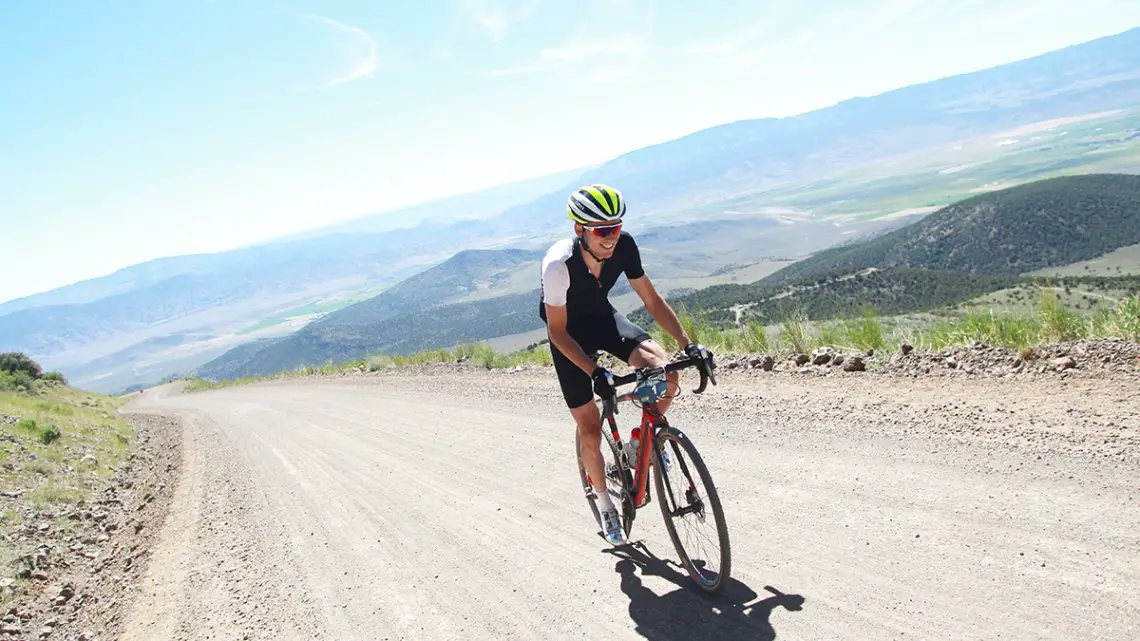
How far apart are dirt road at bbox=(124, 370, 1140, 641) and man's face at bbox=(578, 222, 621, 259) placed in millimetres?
2200

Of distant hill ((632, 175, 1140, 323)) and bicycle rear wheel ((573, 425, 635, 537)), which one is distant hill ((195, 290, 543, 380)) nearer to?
distant hill ((632, 175, 1140, 323))

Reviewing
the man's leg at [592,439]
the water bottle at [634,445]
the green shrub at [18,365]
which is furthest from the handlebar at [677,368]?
the green shrub at [18,365]

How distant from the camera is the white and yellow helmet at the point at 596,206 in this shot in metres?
4.06

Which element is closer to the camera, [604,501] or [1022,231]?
[604,501]

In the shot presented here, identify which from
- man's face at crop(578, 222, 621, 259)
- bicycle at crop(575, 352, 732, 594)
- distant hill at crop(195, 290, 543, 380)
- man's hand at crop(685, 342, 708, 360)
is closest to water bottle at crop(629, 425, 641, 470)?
bicycle at crop(575, 352, 732, 594)

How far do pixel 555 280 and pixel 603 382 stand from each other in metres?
0.74

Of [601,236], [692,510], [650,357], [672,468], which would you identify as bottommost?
[692,510]

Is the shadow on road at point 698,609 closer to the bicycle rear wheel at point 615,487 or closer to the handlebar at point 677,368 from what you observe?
the bicycle rear wheel at point 615,487

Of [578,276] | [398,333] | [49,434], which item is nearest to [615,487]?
[578,276]

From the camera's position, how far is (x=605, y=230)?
161 inches

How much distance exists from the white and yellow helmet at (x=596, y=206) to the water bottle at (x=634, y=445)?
1.41 meters

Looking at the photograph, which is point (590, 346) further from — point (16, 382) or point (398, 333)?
point (398, 333)

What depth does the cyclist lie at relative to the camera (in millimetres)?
4098

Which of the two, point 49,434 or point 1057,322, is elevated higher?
point 49,434
